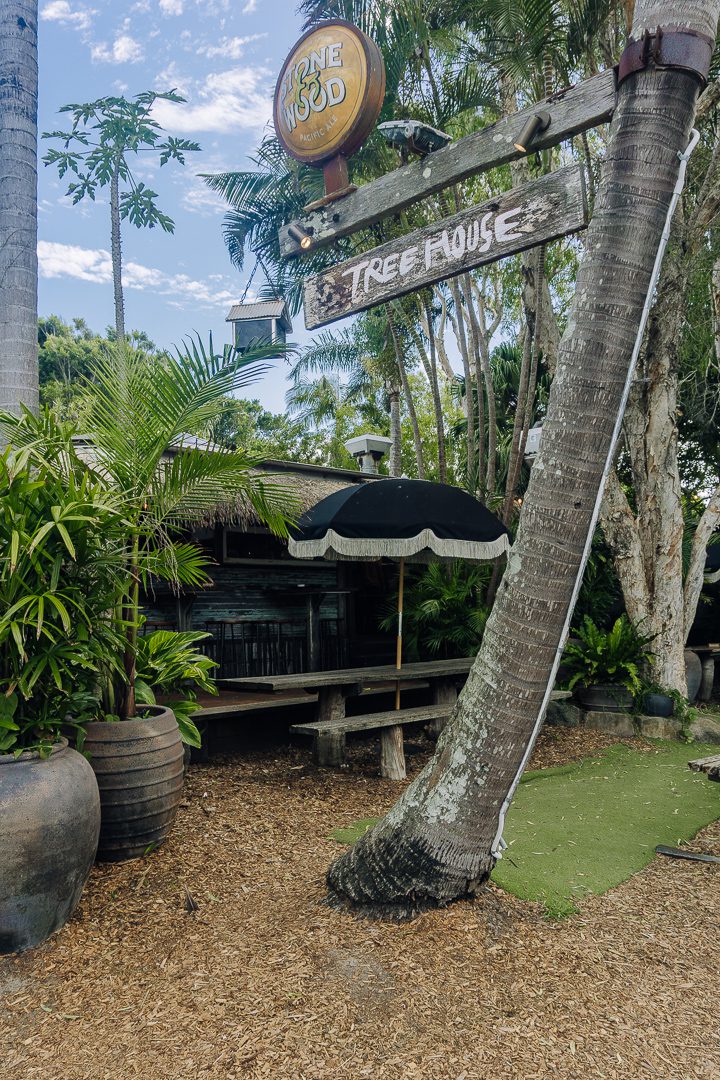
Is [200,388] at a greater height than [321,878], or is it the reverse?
[200,388]

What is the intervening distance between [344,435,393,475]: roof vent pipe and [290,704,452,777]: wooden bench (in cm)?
493

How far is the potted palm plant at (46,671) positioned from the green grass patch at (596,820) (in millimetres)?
2163

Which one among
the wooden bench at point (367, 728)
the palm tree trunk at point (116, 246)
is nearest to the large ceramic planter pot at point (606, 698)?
the wooden bench at point (367, 728)

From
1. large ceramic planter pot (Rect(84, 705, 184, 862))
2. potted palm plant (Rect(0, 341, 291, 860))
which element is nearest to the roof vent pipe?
potted palm plant (Rect(0, 341, 291, 860))

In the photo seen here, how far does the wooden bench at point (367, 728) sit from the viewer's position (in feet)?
18.8

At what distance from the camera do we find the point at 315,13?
30.7 ft

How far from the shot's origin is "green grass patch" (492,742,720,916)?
3865 millimetres

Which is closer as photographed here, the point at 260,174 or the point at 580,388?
the point at 580,388

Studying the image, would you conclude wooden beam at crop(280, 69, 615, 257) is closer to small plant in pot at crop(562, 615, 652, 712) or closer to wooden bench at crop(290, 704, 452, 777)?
wooden bench at crop(290, 704, 452, 777)

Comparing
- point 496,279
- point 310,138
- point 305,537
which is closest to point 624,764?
point 305,537

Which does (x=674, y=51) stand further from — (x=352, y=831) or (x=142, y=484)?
(x=352, y=831)

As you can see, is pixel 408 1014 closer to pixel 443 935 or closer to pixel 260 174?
pixel 443 935

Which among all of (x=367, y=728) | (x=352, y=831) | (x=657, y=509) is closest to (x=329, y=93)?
(x=352, y=831)

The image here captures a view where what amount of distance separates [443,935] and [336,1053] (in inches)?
30.5
